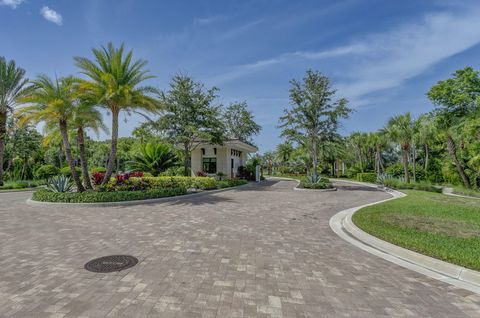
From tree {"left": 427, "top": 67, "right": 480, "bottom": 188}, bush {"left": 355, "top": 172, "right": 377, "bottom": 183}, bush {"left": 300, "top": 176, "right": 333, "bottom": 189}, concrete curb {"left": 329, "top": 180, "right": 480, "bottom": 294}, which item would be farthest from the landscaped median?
bush {"left": 355, "top": 172, "right": 377, "bottom": 183}

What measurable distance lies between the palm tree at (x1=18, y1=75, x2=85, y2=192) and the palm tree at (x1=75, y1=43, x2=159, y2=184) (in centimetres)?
112

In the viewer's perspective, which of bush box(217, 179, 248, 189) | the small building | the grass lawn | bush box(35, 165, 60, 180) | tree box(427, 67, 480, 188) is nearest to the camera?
the grass lawn

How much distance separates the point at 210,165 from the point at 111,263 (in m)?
21.4

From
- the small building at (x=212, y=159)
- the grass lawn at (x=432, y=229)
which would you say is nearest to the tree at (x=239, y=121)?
the small building at (x=212, y=159)

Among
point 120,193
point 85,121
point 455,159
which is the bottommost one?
point 120,193

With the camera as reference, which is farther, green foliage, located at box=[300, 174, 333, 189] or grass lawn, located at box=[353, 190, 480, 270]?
green foliage, located at box=[300, 174, 333, 189]

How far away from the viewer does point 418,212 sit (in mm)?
9547

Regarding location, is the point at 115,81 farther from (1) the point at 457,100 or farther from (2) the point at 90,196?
(1) the point at 457,100

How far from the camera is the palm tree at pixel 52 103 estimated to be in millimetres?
12555

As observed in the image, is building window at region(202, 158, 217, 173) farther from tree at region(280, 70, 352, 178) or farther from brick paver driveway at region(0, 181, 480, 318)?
brick paver driveway at region(0, 181, 480, 318)

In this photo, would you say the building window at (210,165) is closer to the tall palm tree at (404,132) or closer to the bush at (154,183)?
the bush at (154,183)

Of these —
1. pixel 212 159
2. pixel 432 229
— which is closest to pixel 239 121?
pixel 212 159

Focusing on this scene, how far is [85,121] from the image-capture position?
1404 cm

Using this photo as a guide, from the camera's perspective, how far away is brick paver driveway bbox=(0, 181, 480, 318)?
3.29 meters
